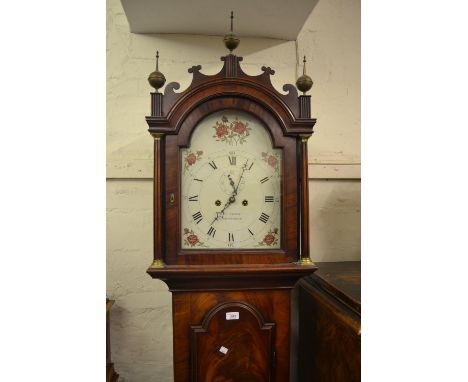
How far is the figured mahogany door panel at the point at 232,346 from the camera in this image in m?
1.12

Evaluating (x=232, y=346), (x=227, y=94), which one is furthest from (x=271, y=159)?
(x=232, y=346)

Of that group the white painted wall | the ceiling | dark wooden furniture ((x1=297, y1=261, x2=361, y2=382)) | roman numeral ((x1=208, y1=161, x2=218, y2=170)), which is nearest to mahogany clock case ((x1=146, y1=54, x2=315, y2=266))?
roman numeral ((x1=208, y1=161, x2=218, y2=170))

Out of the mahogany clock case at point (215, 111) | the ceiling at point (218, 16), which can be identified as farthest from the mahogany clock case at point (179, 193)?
the ceiling at point (218, 16)

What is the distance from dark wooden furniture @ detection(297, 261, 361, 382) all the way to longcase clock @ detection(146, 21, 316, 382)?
0.20 metres

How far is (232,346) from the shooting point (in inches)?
44.4

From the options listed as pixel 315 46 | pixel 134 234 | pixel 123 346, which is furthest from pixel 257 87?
pixel 123 346

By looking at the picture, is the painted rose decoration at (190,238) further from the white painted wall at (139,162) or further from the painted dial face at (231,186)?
the white painted wall at (139,162)

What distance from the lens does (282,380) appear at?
115 centimetres

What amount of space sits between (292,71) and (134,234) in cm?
114

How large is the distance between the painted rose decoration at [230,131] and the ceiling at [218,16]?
0.55 m

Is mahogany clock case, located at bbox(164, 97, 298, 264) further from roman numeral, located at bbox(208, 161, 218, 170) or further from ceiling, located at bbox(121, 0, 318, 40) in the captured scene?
ceiling, located at bbox(121, 0, 318, 40)

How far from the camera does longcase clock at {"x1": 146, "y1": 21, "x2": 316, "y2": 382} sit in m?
1.10

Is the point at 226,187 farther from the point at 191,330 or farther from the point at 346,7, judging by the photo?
the point at 346,7

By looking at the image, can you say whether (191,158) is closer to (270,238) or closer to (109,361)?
(270,238)
